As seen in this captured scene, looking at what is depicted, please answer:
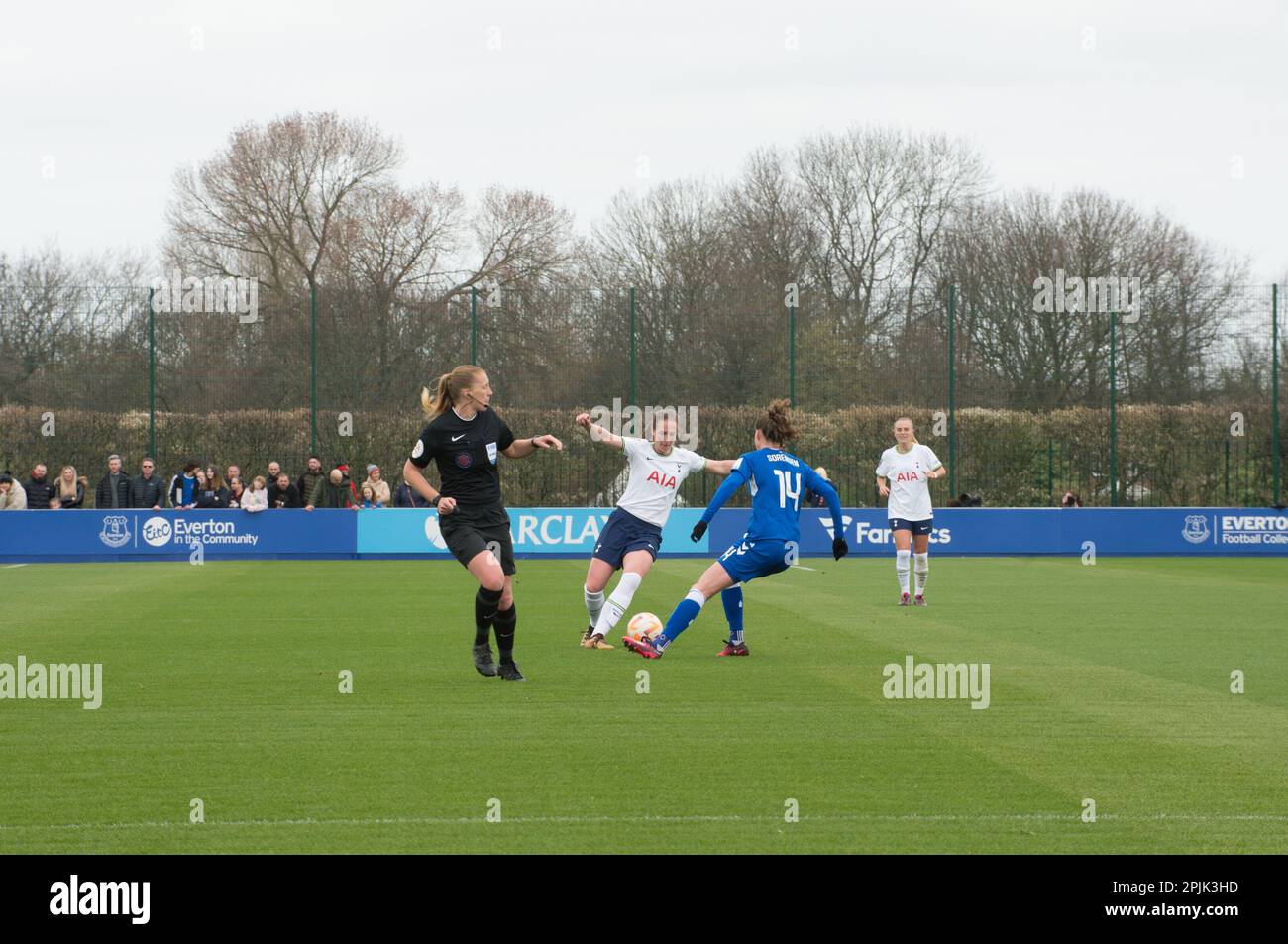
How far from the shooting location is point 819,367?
3516 centimetres

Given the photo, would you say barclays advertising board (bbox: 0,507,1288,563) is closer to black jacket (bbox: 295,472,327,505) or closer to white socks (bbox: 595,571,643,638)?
black jacket (bbox: 295,472,327,505)

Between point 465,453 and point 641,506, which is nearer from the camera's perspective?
point 465,453

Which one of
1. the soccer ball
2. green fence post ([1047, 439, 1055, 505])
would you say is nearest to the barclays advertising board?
green fence post ([1047, 439, 1055, 505])

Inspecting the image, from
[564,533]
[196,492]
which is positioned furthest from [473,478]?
[196,492]

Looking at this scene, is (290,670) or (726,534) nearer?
(290,670)

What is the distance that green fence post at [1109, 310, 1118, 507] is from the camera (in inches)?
1356

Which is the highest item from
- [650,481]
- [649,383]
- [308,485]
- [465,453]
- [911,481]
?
[649,383]

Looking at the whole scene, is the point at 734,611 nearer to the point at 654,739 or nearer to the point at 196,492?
the point at 654,739

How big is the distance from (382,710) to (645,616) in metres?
4.05

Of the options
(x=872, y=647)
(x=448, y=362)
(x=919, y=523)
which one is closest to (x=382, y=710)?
(x=872, y=647)

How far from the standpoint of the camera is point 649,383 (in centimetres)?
3375

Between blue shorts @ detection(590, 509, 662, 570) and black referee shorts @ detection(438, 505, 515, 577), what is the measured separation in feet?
7.73

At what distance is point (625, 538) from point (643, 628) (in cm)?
79
